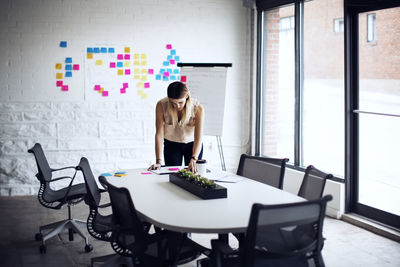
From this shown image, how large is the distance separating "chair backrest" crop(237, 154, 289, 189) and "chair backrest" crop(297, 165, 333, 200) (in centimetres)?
38

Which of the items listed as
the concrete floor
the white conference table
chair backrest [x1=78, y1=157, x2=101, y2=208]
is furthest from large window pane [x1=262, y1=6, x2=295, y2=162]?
chair backrest [x1=78, y1=157, x2=101, y2=208]

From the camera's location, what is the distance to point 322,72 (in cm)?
570

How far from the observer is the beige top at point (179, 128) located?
455 centimetres

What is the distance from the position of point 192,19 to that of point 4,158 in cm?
309

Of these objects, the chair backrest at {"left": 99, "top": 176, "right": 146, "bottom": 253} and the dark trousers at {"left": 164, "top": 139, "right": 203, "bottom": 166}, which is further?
the dark trousers at {"left": 164, "top": 139, "right": 203, "bottom": 166}

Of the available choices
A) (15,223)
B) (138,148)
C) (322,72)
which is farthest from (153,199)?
(138,148)

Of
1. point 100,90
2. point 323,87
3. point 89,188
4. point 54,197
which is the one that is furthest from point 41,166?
point 323,87

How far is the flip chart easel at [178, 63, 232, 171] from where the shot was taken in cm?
591

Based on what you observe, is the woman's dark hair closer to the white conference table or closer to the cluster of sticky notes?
the white conference table

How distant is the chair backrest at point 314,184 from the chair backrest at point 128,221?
1126 mm

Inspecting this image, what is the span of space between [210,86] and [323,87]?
1306mm

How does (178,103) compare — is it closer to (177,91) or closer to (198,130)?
(177,91)

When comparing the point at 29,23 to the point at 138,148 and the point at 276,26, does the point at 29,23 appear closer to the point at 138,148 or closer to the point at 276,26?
the point at 138,148

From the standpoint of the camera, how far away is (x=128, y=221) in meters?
2.89
